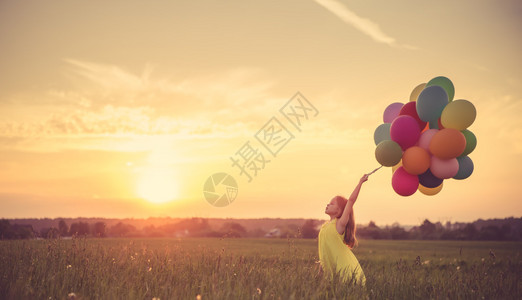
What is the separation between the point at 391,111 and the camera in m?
8.09

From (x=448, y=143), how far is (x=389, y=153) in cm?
91

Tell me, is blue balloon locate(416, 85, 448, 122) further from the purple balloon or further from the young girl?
the young girl

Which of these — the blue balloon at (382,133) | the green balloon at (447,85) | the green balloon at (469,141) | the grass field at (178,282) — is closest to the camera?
the grass field at (178,282)

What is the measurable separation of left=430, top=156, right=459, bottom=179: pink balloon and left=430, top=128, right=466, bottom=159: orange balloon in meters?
Answer: 0.17

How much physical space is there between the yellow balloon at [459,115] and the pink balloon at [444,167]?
573 mm

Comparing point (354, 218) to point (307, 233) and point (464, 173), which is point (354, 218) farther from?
point (307, 233)

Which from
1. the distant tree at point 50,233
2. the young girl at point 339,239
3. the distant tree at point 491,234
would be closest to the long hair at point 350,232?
the young girl at point 339,239

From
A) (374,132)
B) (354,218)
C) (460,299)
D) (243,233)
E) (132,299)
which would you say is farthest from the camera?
(243,233)

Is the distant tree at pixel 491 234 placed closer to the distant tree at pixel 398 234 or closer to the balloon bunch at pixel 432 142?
the distant tree at pixel 398 234

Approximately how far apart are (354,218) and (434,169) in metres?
1.59

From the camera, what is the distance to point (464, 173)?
7.01 metres

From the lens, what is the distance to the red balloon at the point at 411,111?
7.27m

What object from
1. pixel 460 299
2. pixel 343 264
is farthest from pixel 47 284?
pixel 460 299

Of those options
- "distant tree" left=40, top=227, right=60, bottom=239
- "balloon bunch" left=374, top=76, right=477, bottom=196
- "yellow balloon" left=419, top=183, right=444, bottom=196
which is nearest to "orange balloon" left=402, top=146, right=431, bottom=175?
"balloon bunch" left=374, top=76, right=477, bottom=196
